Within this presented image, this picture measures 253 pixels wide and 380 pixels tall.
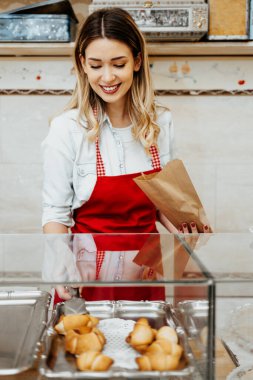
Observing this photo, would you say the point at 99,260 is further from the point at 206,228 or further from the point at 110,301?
the point at 206,228

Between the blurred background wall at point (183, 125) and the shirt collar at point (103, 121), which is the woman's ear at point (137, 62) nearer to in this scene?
the shirt collar at point (103, 121)

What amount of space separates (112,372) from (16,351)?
0.19 m

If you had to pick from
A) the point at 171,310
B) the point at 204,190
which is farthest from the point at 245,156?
the point at 171,310

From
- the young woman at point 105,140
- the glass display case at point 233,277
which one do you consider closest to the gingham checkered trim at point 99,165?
the young woman at point 105,140

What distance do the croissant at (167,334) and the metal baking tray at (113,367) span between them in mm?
18

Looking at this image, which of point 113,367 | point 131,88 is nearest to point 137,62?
point 131,88

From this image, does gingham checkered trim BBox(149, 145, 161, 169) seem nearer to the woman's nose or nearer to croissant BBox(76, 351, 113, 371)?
the woman's nose

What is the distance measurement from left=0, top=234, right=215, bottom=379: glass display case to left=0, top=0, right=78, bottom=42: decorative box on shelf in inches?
48.2

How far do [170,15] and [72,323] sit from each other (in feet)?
5.05

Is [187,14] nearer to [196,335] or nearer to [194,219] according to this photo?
[194,219]

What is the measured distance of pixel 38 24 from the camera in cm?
216

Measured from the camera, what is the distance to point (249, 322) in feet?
3.91

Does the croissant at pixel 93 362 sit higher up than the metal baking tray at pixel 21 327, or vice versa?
the croissant at pixel 93 362

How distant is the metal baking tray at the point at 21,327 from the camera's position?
2.72ft
